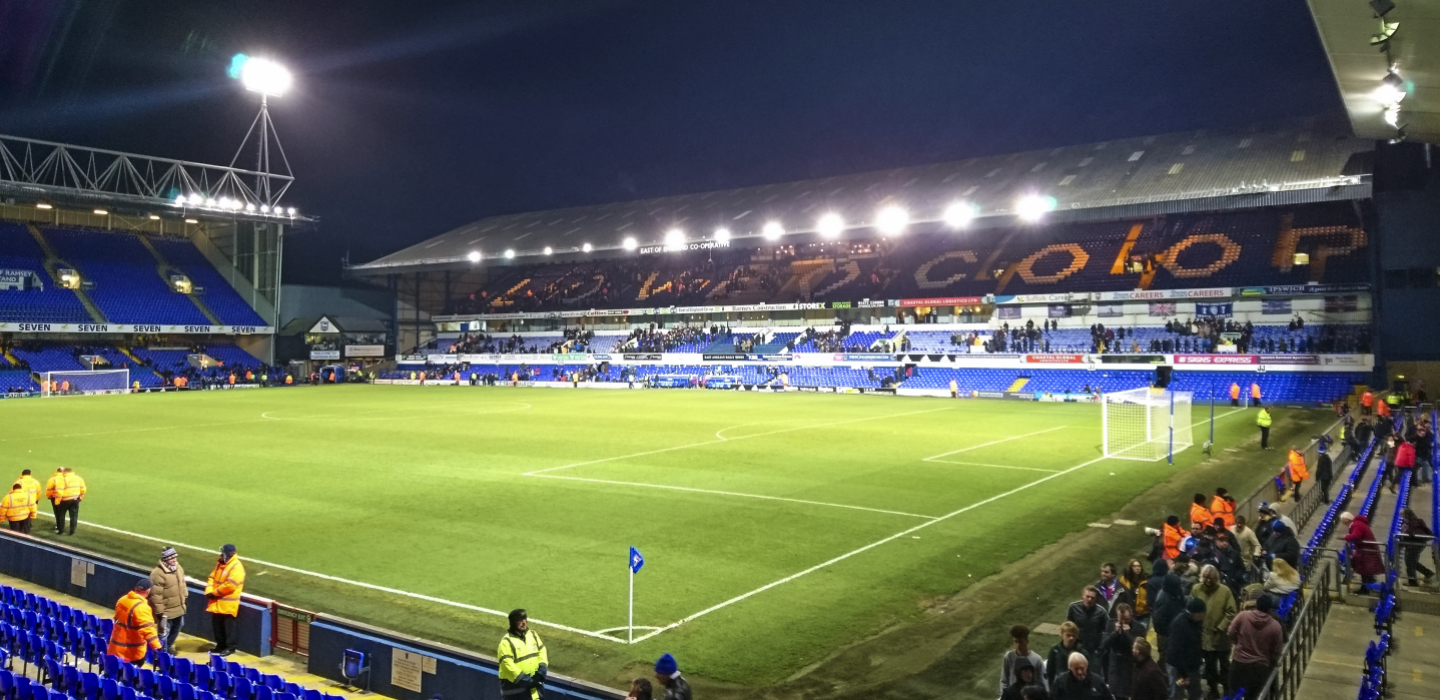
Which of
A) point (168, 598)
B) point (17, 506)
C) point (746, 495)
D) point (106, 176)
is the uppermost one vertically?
point (106, 176)

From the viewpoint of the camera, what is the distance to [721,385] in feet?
198

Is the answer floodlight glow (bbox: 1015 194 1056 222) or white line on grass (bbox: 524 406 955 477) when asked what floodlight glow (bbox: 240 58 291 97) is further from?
floodlight glow (bbox: 1015 194 1056 222)

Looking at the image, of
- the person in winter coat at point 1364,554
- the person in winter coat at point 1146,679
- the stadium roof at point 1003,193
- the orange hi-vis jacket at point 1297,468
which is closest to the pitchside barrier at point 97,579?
the person in winter coat at point 1146,679

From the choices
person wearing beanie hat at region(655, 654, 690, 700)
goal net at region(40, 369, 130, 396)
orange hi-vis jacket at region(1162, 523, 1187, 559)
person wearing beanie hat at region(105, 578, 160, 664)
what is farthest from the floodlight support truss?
orange hi-vis jacket at region(1162, 523, 1187, 559)

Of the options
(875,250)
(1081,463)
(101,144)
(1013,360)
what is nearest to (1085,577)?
(1081,463)

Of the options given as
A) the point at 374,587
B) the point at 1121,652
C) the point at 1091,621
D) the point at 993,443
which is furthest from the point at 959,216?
the point at 1121,652

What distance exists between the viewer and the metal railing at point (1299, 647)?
7312 millimetres

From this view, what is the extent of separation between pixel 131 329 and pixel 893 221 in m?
52.3

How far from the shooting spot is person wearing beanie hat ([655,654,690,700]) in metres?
6.44

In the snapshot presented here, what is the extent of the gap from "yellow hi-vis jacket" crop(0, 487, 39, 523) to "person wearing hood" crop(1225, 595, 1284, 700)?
728 inches

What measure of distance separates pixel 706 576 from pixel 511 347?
207ft

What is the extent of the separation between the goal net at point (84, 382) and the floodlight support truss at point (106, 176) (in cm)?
1136

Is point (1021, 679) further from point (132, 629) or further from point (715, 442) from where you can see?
point (715, 442)

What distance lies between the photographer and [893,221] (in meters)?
53.0
